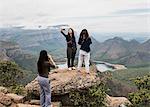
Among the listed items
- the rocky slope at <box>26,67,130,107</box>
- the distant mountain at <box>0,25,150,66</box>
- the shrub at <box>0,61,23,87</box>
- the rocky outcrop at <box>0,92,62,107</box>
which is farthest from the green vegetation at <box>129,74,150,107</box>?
the distant mountain at <box>0,25,150,66</box>

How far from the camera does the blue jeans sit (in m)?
9.48

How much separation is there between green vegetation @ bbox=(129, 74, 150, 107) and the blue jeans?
6.73 metres

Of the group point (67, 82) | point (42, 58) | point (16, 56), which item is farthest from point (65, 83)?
point (16, 56)

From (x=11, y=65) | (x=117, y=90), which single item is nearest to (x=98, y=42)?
(x=117, y=90)

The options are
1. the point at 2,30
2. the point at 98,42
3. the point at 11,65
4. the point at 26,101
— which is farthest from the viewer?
the point at 98,42

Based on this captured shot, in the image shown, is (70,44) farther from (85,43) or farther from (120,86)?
(120,86)

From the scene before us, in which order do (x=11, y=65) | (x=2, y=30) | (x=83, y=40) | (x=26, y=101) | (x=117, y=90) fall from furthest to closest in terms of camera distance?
(x=2, y=30) < (x=117, y=90) < (x=11, y=65) < (x=26, y=101) < (x=83, y=40)

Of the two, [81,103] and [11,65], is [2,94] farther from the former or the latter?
[11,65]

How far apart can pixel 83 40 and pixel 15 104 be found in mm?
3490

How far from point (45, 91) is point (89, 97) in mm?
4571

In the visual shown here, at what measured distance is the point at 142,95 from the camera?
16625 millimetres

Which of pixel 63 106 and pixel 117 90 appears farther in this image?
pixel 117 90

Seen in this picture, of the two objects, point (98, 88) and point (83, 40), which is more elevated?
point (83, 40)

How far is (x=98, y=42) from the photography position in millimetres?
191875
